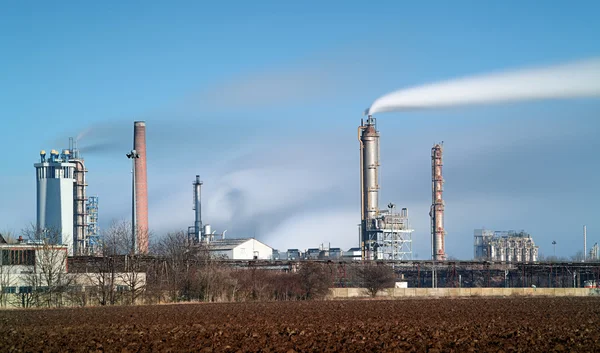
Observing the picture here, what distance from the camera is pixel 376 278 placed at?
201 ft

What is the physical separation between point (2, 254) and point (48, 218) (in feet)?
141

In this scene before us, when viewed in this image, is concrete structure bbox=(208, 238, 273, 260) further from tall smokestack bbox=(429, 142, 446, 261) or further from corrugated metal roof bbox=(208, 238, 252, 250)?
tall smokestack bbox=(429, 142, 446, 261)

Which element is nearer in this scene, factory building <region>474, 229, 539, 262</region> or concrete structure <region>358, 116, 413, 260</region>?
concrete structure <region>358, 116, 413, 260</region>

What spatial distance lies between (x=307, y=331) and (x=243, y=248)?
83315 mm

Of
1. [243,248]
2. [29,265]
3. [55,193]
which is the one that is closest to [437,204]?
[243,248]

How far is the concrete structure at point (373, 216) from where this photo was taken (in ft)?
283

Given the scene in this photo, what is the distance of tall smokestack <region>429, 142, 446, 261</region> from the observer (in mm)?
97750

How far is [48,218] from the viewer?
9306 cm

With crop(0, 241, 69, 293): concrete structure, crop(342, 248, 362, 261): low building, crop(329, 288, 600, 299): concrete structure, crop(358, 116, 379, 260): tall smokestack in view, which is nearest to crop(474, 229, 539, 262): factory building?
crop(342, 248, 362, 261): low building

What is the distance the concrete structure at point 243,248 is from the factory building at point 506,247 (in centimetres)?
3971

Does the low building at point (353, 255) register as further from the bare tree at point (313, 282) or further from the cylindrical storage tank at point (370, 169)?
the bare tree at point (313, 282)

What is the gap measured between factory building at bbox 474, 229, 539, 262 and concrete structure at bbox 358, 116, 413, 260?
41.8 meters

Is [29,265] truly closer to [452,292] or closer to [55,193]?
[452,292]

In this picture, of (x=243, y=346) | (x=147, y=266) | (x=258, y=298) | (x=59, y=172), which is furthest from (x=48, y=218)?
(x=243, y=346)
